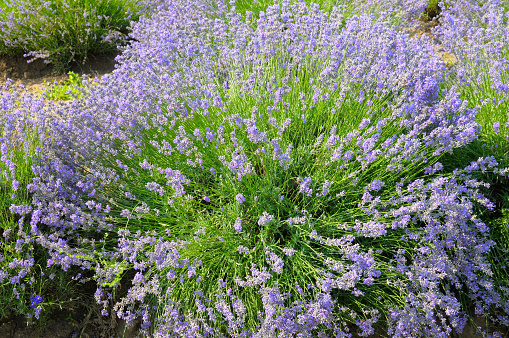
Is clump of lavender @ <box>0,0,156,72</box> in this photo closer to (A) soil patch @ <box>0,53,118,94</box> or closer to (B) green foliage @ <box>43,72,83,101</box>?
(A) soil patch @ <box>0,53,118,94</box>

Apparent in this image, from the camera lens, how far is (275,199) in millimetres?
2381

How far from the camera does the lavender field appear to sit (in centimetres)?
211

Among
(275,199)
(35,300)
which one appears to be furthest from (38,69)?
(275,199)

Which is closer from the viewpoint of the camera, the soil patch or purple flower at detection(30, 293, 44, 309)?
purple flower at detection(30, 293, 44, 309)

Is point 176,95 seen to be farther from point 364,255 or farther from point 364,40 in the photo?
point 364,255

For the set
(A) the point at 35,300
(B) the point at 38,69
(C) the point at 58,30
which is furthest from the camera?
Answer: (B) the point at 38,69

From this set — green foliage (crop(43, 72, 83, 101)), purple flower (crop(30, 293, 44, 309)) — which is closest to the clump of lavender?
green foliage (crop(43, 72, 83, 101))

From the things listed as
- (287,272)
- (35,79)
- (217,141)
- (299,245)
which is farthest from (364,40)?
(35,79)

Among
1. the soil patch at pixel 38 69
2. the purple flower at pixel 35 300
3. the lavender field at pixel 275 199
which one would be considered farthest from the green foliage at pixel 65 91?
the purple flower at pixel 35 300

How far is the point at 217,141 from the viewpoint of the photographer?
7.77ft

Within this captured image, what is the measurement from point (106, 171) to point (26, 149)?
55cm

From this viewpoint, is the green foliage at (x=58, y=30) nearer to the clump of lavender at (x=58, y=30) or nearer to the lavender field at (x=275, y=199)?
the clump of lavender at (x=58, y=30)

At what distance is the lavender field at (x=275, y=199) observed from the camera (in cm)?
211

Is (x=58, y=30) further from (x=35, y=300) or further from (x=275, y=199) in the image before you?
(x=275, y=199)
